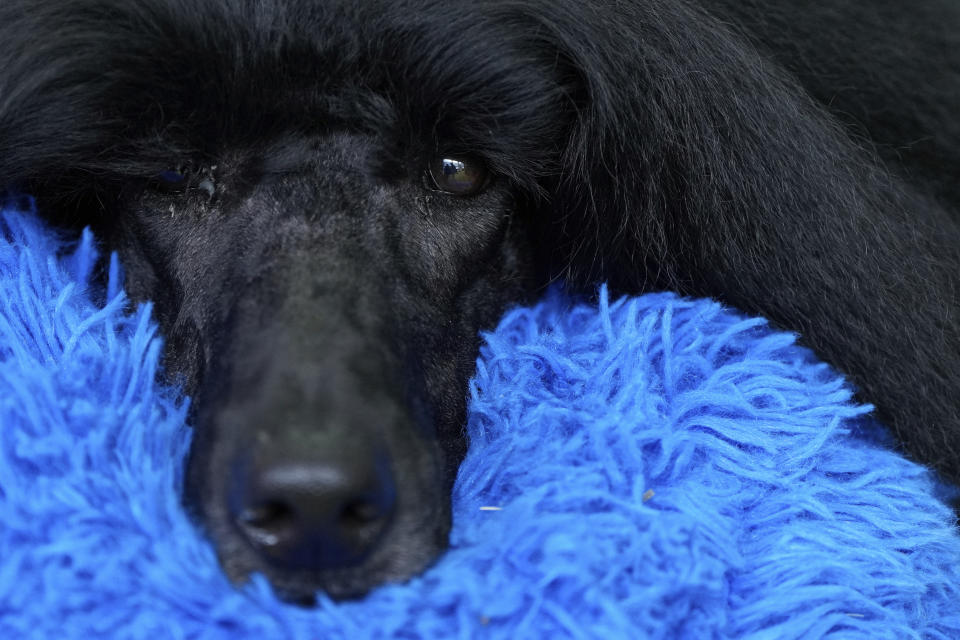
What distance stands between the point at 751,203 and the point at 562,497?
571 millimetres

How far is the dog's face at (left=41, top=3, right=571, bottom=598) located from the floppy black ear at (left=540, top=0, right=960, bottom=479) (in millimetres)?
83

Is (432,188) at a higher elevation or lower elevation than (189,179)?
higher

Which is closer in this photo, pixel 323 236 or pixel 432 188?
pixel 323 236

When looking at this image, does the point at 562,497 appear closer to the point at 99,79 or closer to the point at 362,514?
the point at 362,514

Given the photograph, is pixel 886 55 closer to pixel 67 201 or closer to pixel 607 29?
pixel 607 29

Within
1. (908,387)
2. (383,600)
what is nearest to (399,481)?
(383,600)

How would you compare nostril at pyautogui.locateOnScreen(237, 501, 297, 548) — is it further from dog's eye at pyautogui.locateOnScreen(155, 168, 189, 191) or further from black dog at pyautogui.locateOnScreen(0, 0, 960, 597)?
dog's eye at pyautogui.locateOnScreen(155, 168, 189, 191)

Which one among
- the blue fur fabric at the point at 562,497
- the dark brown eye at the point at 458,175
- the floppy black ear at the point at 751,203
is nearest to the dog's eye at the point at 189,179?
the blue fur fabric at the point at 562,497

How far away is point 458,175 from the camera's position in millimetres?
1369

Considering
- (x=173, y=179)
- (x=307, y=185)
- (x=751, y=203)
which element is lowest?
(x=173, y=179)

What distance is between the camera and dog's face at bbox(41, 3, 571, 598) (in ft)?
3.26

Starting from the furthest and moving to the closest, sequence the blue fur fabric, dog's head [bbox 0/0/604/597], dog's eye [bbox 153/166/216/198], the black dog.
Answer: dog's eye [bbox 153/166/216/198]
the black dog
dog's head [bbox 0/0/604/597]
the blue fur fabric

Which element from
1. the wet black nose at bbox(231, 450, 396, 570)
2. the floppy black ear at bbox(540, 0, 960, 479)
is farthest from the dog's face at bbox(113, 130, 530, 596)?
the floppy black ear at bbox(540, 0, 960, 479)

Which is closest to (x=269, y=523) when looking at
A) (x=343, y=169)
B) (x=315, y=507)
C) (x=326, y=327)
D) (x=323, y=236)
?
(x=315, y=507)
